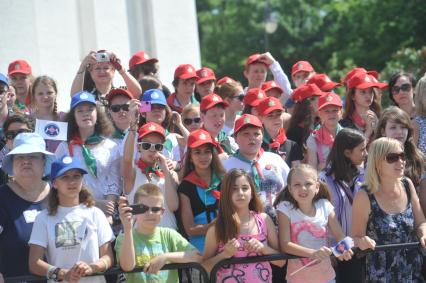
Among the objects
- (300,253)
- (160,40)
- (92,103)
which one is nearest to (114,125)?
(92,103)

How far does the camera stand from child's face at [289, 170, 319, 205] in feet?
23.2

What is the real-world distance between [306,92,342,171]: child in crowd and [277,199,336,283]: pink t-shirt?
1.55 meters

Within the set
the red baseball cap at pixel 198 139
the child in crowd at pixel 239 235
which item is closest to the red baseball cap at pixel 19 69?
the red baseball cap at pixel 198 139

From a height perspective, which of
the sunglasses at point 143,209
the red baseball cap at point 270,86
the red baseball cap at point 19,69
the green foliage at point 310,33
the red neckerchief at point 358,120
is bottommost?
the sunglasses at point 143,209

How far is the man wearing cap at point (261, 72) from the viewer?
35.1ft

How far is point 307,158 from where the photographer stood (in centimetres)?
870

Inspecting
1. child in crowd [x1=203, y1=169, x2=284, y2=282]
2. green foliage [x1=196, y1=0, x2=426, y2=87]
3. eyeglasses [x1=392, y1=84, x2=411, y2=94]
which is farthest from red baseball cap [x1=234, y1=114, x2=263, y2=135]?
green foliage [x1=196, y1=0, x2=426, y2=87]

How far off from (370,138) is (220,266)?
3.02 meters

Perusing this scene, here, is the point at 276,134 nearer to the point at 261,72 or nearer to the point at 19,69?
the point at 261,72

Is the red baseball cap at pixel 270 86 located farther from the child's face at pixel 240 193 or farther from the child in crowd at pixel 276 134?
the child's face at pixel 240 193

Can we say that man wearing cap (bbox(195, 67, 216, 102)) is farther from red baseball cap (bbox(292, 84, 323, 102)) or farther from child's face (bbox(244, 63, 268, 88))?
red baseball cap (bbox(292, 84, 323, 102))

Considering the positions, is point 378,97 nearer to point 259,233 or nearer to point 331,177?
point 331,177

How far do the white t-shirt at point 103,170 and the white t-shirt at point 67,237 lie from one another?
42.5 inches

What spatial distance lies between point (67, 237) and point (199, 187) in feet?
4.65
